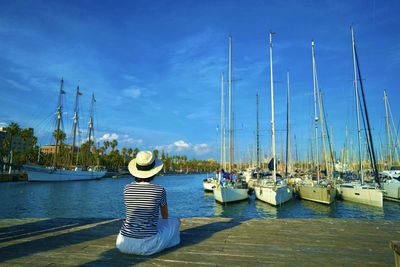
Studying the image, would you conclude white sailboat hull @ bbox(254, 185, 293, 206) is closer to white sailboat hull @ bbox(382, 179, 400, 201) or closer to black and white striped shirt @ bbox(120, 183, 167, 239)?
white sailboat hull @ bbox(382, 179, 400, 201)

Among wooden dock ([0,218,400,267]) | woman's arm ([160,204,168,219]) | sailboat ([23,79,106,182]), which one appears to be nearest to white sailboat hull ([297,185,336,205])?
wooden dock ([0,218,400,267])

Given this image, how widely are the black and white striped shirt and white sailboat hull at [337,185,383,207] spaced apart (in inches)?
1076

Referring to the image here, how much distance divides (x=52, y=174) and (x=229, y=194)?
66637 millimetres

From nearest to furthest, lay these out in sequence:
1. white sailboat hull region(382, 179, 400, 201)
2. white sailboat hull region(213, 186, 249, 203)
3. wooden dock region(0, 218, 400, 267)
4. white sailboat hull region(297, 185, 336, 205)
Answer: wooden dock region(0, 218, 400, 267) < white sailboat hull region(297, 185, 336, 205) < white sailboat hull region(213, 186, 249, 203) < white sailboat hull region(382, 179, 400, 201)

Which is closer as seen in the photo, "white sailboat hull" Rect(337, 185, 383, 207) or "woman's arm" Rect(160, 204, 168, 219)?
"woman's arm" Rect(160, 204, 168, 219)

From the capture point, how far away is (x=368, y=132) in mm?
27438

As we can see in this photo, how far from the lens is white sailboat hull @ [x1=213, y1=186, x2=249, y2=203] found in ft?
91.9

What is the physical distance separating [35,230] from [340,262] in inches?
277

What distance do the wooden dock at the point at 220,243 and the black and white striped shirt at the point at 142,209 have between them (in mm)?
454

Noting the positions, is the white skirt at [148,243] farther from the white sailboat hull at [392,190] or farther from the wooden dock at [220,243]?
the white sailboat hull at [392,190]

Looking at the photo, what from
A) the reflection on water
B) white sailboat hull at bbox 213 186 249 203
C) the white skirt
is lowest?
the reflection on water

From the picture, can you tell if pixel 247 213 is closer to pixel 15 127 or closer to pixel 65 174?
pixel 65 174

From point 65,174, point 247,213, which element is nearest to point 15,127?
point 65,174

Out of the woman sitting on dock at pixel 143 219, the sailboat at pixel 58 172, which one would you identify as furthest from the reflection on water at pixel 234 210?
the sailboat at pixel 58 172
